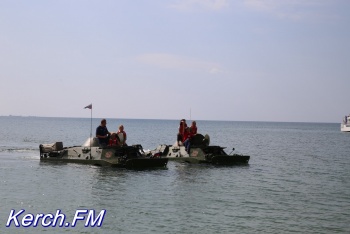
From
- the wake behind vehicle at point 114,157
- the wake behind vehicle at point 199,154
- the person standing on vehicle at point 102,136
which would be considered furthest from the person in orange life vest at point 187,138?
the person standing on vehicle at point 102,136

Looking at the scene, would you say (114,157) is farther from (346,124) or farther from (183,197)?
(346,124)

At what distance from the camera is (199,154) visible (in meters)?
36.5

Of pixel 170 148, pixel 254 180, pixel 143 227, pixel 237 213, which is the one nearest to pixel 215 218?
pixel 237 213

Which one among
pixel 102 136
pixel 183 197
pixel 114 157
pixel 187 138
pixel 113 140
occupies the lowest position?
pixel 183 197

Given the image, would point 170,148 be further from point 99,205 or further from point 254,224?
point 254,224

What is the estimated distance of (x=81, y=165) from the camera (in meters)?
33.9

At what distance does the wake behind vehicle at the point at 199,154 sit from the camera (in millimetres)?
36438

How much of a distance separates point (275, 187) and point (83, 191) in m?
9.90

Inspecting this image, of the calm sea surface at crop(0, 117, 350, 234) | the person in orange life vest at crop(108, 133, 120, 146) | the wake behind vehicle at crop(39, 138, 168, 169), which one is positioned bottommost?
the calm sea surface at crop(0, 117, 350, 234)

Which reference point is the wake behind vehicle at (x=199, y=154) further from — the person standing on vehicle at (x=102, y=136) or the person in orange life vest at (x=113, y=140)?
the person standing on vehicle at (x=102, y=136)

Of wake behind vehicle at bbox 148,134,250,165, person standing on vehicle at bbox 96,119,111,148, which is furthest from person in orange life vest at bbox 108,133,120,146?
wake behind vehicle at bbox 148,134,250,165

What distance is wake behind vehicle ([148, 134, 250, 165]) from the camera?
120 feet

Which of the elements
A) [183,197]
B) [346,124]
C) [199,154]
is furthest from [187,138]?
[346,124]

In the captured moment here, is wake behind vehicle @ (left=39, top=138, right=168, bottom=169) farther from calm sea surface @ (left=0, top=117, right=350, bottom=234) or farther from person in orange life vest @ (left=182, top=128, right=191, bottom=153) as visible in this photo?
person in orange life vest @ (left=182, top=128, right=191, bottom=153)
